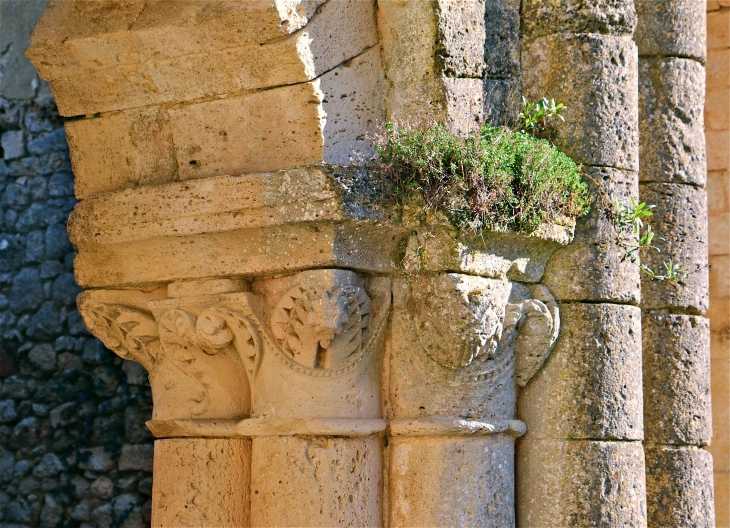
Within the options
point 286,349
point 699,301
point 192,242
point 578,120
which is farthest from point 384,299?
A: point 699,301

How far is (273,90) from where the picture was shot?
11.8 ft

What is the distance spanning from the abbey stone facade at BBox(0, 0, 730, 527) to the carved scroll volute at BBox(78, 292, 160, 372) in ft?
0.04

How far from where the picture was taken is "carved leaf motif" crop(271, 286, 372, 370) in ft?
11.3

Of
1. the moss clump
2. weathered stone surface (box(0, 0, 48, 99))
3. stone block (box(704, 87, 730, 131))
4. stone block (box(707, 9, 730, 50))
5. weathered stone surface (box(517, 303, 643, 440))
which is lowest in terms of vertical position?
weathered stone surface (box(517, 303, 643, 440))

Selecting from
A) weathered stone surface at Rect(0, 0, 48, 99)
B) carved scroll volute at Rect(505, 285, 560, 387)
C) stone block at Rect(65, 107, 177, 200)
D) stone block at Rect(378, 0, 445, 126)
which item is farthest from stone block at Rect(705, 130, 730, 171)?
weathered stone surface at Rect(0, 0, 48, 99)

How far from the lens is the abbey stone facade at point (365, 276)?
11.6 ft

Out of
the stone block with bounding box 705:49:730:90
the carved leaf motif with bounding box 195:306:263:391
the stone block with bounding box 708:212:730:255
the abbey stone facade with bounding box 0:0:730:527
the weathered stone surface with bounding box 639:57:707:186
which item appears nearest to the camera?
the abbey stone facade with bounding box 0:0:730:527

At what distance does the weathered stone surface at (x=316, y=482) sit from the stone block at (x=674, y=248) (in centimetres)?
149

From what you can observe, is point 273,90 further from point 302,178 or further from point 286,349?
point 286,349

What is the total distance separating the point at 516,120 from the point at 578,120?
0.24 m

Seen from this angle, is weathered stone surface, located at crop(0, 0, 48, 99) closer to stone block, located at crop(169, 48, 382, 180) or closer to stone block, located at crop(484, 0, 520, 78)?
stone block, located at crop(169, 48, 382, 180)

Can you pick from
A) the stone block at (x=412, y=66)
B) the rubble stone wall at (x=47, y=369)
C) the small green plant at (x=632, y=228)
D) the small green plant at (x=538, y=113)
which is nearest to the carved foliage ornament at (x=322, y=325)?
the stone block at (x=412, y=66)

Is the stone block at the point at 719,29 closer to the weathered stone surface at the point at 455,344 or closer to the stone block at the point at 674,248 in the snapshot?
the stone block at the point at 674,248

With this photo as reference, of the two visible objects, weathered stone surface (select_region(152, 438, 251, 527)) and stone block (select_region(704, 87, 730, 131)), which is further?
stone block (select_region(704, 87, 730, 131))
